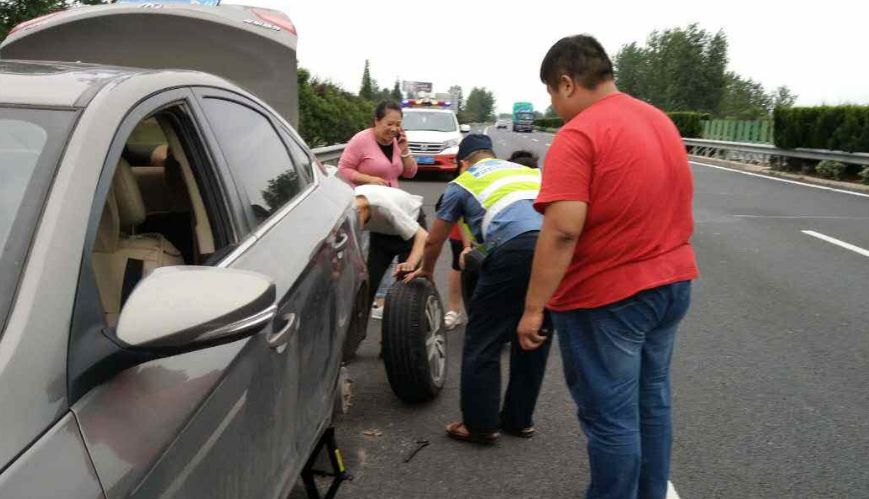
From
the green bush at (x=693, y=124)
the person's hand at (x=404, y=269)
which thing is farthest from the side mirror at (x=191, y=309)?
the green bush at (x=693, y=124)

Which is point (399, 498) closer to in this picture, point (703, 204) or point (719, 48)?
point (703, 204)

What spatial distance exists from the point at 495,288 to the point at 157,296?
233cm

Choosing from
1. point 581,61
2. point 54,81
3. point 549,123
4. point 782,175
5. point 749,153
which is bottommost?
point 549,123

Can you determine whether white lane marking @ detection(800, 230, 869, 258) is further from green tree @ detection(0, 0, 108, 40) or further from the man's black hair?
green tree @ detection(0, 0, 108, 40)

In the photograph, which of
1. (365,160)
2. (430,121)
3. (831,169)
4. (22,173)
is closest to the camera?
(22,173)

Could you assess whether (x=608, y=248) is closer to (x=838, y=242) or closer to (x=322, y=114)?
(x=838, y=242)

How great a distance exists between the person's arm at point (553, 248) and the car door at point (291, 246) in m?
0.73

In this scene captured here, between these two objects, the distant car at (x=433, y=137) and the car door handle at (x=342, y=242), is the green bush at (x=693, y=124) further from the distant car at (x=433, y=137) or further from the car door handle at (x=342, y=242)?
the car door handle at (x=342, y=242)

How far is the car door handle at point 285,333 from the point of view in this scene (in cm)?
205

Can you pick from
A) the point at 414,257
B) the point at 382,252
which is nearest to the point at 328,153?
the point at 382,252

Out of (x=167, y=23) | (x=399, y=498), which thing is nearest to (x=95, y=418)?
(x=399, y=498)

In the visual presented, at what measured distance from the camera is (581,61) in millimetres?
2711

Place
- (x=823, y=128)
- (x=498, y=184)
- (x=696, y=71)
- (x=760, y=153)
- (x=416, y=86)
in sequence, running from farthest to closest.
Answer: (x=696, y=71), (x=416, y=86), (x=760, y=153), (x=823, y=128), (x=498, y=184)

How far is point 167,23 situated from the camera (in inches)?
150
